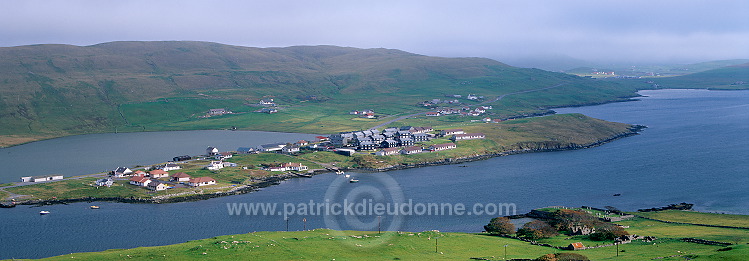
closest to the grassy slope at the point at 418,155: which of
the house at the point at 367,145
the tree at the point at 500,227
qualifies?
the house at the point at 367,145

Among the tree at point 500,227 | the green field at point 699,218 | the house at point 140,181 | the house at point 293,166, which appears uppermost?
the house at point 140,181

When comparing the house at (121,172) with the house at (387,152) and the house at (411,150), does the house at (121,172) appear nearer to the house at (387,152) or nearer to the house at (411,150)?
the house at (387,152)

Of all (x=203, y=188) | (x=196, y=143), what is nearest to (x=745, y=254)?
(x=203, y=188)

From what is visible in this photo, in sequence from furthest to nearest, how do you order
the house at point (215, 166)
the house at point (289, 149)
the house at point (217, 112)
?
the house at point (217, 112) < the house at point (289, 149) < the house at point (215, 166)

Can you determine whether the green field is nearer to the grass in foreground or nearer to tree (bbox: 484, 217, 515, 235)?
the grass in foreground

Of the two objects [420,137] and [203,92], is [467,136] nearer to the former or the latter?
[420,137]

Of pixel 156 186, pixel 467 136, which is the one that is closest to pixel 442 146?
pixel 467 136

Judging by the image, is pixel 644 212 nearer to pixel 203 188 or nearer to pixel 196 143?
pixel 203 188
